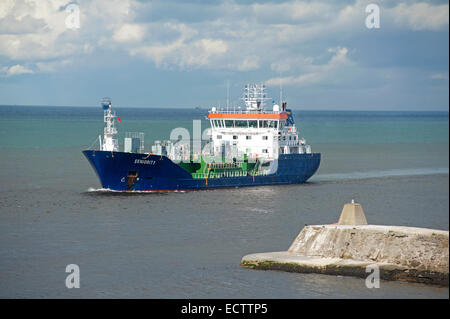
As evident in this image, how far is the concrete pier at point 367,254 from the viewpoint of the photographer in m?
27.7

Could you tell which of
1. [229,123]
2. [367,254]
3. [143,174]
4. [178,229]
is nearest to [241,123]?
[229,123]

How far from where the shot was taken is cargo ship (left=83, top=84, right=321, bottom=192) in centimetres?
5303

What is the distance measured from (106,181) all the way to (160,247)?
19139mm

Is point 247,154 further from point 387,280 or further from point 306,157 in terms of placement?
point 387,280

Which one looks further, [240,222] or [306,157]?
[306,157]

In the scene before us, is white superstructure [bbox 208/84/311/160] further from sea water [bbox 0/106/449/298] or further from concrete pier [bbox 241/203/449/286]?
concrete pier [bbox 241/203/449/286]

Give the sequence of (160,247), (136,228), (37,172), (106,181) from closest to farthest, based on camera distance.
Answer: (160,247) → (136,228) → (106,181) → (37,172)

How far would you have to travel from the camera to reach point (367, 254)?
94.9 ft

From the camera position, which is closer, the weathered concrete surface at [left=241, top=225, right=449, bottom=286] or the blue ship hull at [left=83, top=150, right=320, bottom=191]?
the weathered concrete surface at [left=241, top=225, right=449, bottom=286]

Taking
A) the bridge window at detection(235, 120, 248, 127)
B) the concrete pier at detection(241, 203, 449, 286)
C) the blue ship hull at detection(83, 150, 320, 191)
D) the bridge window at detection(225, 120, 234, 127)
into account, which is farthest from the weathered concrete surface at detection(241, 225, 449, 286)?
the bridge window at detection(225, 120, 234, 127)

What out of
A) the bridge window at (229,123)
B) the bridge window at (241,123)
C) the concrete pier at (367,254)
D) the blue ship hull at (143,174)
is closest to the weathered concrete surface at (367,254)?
the concrete pier at (367,254)
